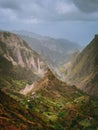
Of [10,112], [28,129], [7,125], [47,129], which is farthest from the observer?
[47,129]

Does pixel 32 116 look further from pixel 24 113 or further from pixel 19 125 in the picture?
pixel 19 125

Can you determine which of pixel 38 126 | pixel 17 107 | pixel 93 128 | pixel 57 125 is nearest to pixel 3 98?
pixel 17 107

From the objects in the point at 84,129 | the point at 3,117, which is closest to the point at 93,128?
the point at 84,129

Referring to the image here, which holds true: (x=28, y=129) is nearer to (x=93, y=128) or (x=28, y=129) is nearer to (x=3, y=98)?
(x=3, y=98)

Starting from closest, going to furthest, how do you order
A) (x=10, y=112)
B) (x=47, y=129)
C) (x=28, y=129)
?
(x=28, y=129), (x=10, y=112), (x=47, y=129)

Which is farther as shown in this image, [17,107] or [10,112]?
[17,107]

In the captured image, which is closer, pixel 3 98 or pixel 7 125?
pixel 7 125

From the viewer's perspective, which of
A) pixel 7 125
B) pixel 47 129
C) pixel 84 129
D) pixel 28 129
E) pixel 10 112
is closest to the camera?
pixel 7 125

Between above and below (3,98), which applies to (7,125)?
below

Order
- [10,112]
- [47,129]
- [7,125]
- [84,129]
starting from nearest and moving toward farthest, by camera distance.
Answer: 1. [7,125]
2. [10,112]
3. [47,129]
4. [84,129]
